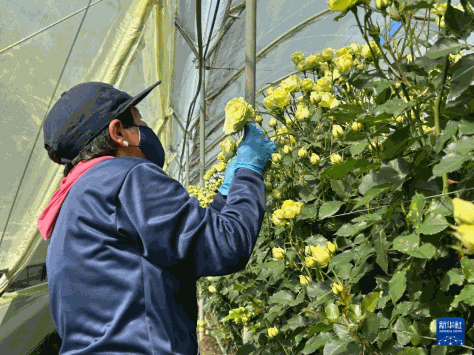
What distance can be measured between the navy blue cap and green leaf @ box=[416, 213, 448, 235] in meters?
0.87

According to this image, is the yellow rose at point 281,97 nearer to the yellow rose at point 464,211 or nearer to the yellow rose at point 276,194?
the yellow rose at point 276,194

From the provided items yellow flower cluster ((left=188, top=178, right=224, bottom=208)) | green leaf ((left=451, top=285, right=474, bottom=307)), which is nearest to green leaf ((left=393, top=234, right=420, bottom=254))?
green leaf ((left=451, top=285, right=474, bottom=307))

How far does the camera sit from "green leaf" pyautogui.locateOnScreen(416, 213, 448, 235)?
776 millimetres

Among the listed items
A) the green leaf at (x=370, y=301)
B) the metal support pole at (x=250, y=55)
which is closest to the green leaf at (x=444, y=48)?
the green leaf at (x=370, y=301)

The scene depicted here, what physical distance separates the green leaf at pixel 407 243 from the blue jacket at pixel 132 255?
0.43 meters

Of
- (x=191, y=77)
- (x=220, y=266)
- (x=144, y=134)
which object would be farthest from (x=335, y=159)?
(x=191, y=77)

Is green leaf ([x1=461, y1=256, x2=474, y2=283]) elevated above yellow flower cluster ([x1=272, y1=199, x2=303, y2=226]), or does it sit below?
above

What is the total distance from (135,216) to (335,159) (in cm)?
60

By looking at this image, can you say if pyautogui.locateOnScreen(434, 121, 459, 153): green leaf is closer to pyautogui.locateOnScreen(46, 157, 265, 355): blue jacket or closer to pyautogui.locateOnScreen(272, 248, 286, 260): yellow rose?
pyautogui.locateOnScreen(46, 157, 265, 355): blue jacket

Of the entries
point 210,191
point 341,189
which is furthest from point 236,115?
point 210,191

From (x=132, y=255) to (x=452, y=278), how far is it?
73 centimetres

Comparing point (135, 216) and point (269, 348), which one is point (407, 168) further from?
point (269, 348)

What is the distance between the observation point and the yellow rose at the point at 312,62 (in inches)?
62.1

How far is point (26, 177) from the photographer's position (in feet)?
8.77
